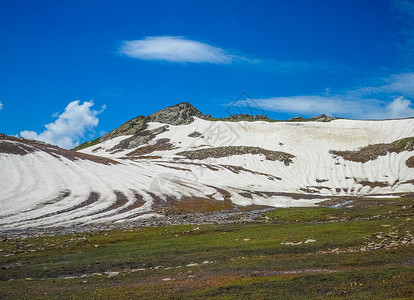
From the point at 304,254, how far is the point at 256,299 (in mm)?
17147

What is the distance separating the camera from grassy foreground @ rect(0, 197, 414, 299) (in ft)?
80.7

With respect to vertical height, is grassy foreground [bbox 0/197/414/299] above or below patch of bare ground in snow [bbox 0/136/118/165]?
below

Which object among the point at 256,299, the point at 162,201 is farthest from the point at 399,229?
the point at 162,201

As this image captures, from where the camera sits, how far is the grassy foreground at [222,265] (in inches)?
969

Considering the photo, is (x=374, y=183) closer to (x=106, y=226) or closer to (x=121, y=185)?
(x=121, y=185)

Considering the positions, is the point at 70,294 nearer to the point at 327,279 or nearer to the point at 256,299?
the point at 256,299

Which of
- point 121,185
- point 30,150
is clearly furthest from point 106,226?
point 30,150

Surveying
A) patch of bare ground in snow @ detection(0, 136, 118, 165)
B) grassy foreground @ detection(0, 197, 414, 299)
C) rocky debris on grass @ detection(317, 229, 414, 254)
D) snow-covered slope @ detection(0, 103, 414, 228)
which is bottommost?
rocky debris on grass @ detection(317, 229, 414, 254)

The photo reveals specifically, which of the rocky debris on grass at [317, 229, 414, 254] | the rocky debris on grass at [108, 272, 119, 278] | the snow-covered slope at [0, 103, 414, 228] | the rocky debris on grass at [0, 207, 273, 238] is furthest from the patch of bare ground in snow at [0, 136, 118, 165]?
the rocky debris on grass at [317, 229, 414, 254]

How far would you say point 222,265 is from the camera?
114 ft

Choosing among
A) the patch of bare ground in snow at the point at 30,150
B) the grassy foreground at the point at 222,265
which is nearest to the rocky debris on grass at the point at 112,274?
the grassy foreground at the point at 222,265

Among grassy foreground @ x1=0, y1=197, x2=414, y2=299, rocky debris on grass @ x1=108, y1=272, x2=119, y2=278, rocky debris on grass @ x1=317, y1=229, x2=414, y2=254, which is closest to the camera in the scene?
grassy foreground @ x1=0, y1=197, x2=414, y2=299

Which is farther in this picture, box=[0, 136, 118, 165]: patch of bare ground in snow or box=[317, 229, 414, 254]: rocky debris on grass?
box=[0, 136, 118, 165]: patch of bare ground in snow

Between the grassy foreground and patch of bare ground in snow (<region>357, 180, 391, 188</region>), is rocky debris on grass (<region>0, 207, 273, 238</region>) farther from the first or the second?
patch of bare ground in snow (<region>357, 180, 391, 188</region>)
